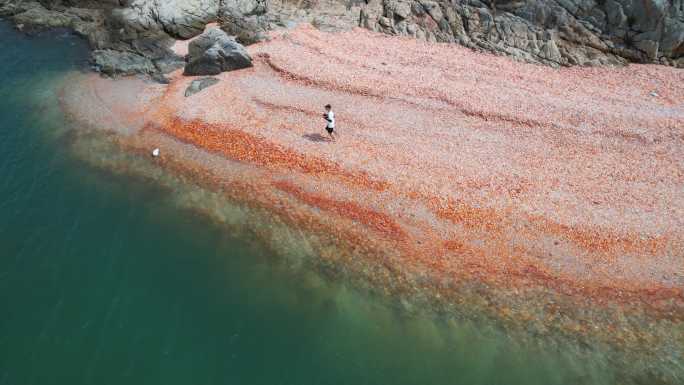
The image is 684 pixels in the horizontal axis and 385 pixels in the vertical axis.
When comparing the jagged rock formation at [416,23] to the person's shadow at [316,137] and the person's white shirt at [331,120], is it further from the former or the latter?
the person's white shirt at [331,120]

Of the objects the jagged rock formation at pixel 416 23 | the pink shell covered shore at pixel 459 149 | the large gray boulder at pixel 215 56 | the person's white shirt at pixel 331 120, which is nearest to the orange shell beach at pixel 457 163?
the pink shell covered shore at pixel 459 149

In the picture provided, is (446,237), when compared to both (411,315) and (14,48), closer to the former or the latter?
(411,315)

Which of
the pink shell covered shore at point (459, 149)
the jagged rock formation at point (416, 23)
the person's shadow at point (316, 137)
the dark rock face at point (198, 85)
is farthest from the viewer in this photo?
the jagged rock formation at point (416, 23)

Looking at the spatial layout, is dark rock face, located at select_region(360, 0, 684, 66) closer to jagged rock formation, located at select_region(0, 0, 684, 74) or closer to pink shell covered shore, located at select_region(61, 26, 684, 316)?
jagged rock formation, located at select_region(0, 0, 684, 74)

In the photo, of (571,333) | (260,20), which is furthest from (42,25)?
(571,333)

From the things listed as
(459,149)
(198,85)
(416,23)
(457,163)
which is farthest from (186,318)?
(416,23)

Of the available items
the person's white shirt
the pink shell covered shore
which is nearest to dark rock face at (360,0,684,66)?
the pink shell covered shore
